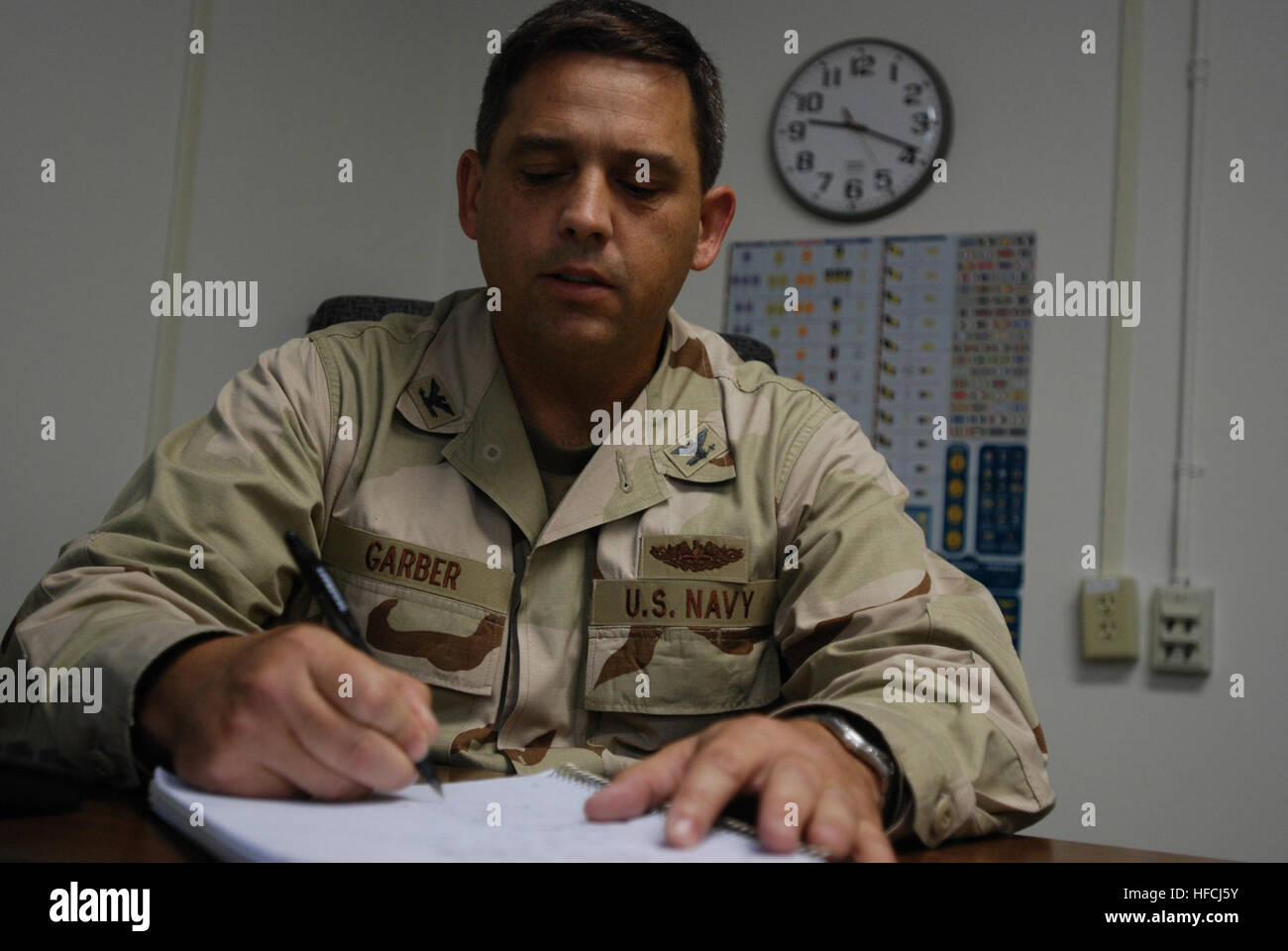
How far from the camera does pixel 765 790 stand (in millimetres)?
579

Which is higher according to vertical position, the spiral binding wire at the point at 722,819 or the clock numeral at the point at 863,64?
the clock numeral at the point at 863,64

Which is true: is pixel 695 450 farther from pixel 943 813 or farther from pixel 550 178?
pixel 943 813

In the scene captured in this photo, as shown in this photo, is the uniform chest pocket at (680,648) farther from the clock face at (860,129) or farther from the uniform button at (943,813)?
the clock face at (860,129)

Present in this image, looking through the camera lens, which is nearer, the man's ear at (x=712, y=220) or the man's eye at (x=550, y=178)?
the man's eye at (x=550, y=178)

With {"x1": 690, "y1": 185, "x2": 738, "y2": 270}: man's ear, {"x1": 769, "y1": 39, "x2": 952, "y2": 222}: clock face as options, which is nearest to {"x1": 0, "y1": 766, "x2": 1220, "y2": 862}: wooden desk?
{"x1": 690, "y1": 185, "x2": 738, "y2": 270}: man's ear

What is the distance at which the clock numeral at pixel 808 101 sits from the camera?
246 cm

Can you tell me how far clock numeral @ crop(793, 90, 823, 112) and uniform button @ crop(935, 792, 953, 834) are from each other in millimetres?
2057

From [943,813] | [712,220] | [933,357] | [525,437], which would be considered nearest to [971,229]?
[933,357]

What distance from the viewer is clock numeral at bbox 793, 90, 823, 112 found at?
2.46m

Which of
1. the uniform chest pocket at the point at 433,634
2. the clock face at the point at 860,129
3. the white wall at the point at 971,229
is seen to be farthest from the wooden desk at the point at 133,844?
the clock face at the point at 860,129

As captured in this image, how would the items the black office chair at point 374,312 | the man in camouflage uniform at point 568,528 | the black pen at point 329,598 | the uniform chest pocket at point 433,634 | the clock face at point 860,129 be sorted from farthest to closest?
the clock face at point 860,129 → the black office chair at point 374,312 → the uniform chest pocket at point 433,634 → the man in camouflage uniform at point 568,528 → the black pen at point 329,598

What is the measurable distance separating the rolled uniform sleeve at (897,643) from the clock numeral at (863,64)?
5.10ft

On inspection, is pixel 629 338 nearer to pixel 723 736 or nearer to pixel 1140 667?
pixel 723 736
